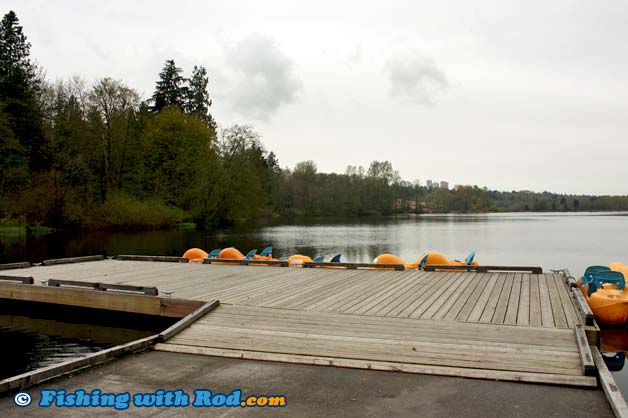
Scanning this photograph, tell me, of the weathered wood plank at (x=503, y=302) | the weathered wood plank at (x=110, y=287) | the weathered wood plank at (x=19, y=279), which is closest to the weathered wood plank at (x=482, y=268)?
the weathered wood plank at (x=503, y=302)

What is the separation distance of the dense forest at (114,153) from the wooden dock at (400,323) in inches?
1262

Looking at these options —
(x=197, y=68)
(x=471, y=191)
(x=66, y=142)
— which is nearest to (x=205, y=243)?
(x=66, y=142)

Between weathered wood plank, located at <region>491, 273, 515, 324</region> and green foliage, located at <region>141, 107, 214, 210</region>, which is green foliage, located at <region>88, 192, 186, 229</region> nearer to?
green foliage, located at <region>141, 107, 214, 210</region>

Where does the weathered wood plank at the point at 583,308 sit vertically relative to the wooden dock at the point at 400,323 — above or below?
above

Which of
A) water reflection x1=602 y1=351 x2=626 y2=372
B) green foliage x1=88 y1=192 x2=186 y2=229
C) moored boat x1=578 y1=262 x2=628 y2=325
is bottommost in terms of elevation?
water reflection x1=602 y1=351 x2=626 y2=372

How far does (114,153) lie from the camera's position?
148ft

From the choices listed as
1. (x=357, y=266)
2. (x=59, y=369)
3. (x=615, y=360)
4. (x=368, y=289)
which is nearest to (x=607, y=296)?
(x=615, y=360)

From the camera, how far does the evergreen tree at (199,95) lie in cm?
6100

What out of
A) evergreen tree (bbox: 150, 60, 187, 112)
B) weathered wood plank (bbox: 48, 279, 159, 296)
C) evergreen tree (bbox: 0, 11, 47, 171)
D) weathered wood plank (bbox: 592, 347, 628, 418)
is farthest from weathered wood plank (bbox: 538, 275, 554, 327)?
evergreen tree (bbox: 150, 60, 187, 112)

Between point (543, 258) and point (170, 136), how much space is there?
120 feet

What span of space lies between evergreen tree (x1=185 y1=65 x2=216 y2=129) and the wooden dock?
53.3 metres

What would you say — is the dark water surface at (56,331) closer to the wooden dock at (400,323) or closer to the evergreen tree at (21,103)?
the wooden dock at (400,323)

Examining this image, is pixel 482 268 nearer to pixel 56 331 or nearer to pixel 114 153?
pixel 56 331

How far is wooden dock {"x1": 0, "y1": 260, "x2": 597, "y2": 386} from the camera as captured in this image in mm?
5082
